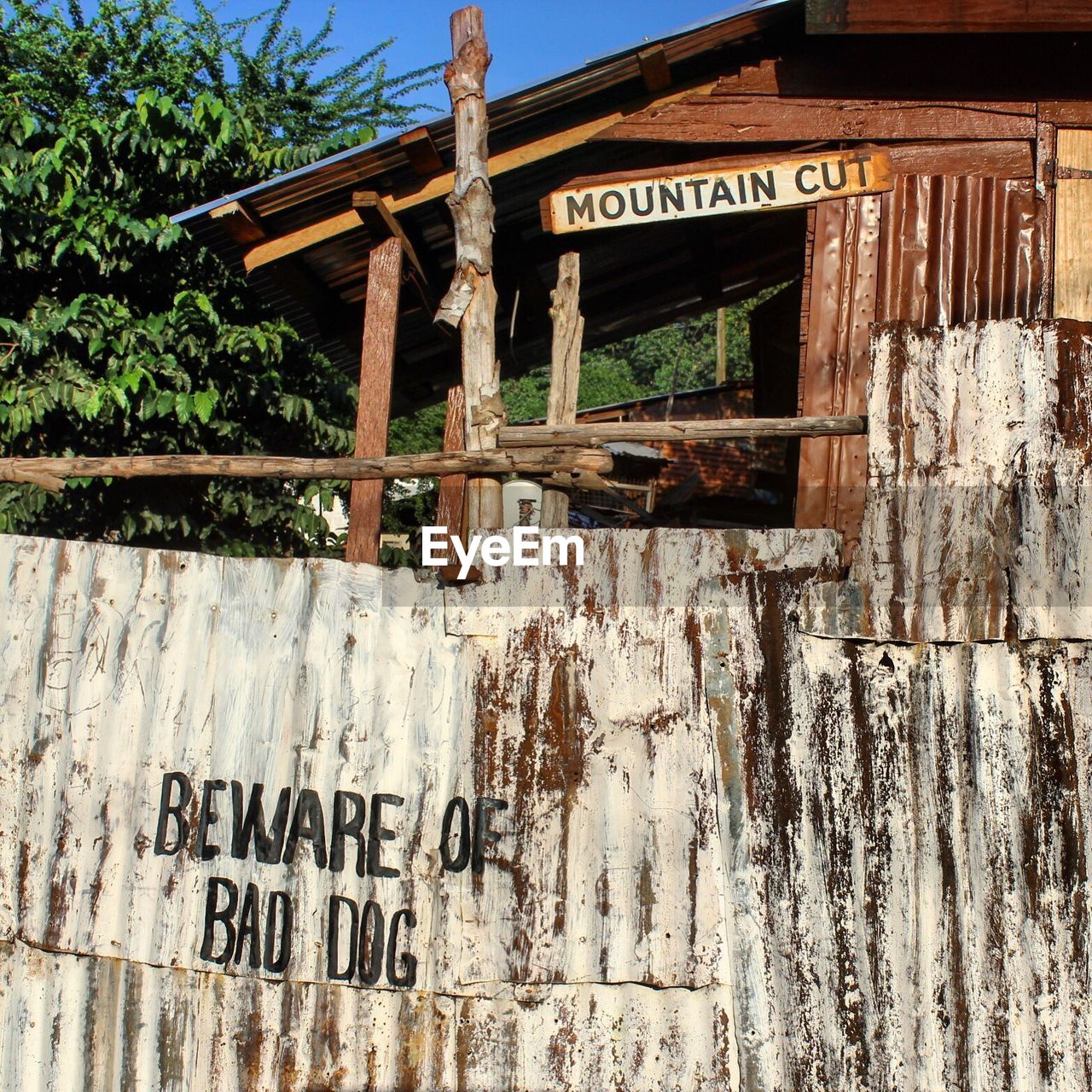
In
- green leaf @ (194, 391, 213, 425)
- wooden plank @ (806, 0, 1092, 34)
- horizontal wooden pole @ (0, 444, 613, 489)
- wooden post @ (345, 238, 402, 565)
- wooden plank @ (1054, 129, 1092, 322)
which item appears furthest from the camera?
green leaf @ (194, 391, 213, 425)

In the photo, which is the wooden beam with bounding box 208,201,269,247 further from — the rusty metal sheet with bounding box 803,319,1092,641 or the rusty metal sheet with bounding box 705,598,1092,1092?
the rusty metal sheet with bounding box 705,598,1092,1092

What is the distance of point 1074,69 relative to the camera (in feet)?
14.3

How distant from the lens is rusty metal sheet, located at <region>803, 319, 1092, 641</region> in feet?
8.80

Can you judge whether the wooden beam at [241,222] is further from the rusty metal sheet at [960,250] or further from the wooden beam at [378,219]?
the rusty metal sheet at [960,250]

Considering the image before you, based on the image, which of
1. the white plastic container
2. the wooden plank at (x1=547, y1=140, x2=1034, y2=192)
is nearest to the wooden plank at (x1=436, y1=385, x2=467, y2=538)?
the white plastic container

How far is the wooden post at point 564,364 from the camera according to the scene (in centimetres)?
383

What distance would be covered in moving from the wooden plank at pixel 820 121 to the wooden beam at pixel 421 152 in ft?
2.56

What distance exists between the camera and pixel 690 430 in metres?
2.97

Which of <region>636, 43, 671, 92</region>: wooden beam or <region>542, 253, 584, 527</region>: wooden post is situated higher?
<region>636, 43, 671, 92</region>: wooden beam

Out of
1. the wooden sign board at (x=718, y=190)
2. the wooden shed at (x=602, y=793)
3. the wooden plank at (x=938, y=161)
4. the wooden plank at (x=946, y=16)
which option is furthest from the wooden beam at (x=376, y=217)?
the wooden plank at (x=946, y=16)

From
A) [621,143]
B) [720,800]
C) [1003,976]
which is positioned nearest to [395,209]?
[621,143]

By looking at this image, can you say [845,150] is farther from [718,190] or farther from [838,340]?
[838,340]

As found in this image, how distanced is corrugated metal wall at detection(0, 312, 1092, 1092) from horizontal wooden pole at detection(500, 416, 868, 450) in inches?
6.6

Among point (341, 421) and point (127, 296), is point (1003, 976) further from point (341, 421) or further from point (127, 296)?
point (127, 296)
